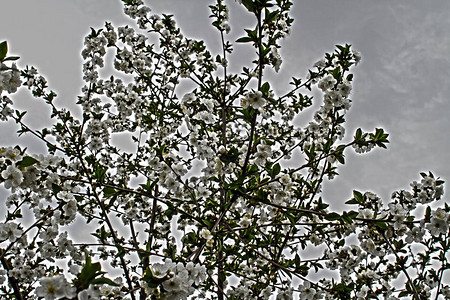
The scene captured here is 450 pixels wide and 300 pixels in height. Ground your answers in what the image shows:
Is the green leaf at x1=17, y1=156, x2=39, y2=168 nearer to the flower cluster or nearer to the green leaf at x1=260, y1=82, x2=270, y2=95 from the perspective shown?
the flower cluster

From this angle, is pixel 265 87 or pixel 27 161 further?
pixel 265 87

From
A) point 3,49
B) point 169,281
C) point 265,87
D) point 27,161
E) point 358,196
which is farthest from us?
point 358,196

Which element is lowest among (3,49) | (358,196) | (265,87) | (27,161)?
(27,161)

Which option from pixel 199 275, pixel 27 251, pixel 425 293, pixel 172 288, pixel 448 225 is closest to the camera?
pixel 172 288

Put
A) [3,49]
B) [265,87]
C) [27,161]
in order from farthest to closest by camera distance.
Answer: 1. [265,87]
2. [27,161]
3. [3,49]

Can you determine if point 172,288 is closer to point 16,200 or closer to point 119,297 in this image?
point 119,297

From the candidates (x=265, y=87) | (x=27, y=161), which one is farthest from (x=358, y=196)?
(x=27, y=161)

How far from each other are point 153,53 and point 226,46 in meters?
1.57

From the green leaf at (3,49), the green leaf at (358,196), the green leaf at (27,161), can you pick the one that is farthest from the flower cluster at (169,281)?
the green leaf at (358,196)

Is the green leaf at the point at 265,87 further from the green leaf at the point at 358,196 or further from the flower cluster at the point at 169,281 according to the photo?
the flower cluster at the point at 169,281

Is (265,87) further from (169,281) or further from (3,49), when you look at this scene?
(3,49)

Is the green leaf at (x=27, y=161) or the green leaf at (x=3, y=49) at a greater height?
the green leaf at (x=3, y=49)

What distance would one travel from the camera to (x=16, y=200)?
3840 millimetres

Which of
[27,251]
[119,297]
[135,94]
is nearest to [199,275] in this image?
[119,297]
